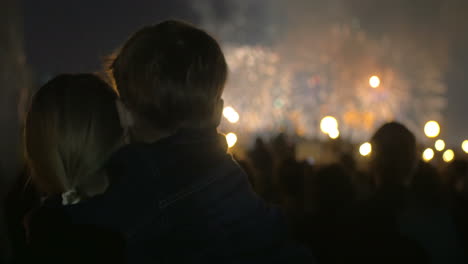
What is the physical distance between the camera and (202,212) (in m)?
1.34

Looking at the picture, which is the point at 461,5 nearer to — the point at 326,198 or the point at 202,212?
the point at 326,198

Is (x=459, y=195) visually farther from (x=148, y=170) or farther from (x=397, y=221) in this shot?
(x=148, y=170)

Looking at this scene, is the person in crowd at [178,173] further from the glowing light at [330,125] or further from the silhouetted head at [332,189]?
the glowing light at [330,125]

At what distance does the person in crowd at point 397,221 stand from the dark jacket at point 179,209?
152 cm

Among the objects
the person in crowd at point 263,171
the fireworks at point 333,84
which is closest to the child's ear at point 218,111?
the person in crowd at point 263,171

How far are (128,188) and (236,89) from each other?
36.3 m

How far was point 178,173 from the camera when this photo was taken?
133 centimetres

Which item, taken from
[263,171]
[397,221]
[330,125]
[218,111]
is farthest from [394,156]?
[330,125]

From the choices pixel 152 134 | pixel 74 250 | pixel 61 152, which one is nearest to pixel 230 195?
pixel 152 134

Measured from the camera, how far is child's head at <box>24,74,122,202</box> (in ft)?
5.23

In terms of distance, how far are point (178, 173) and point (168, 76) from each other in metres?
0.28

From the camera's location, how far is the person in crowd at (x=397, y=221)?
8.86 ft

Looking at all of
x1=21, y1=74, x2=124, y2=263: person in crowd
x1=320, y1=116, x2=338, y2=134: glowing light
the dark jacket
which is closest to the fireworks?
x1=320, y1=116, x2=338, y2=134: glowing light

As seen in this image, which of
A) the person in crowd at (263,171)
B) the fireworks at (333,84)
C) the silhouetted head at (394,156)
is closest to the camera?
the silhouetted head at (394,156)
